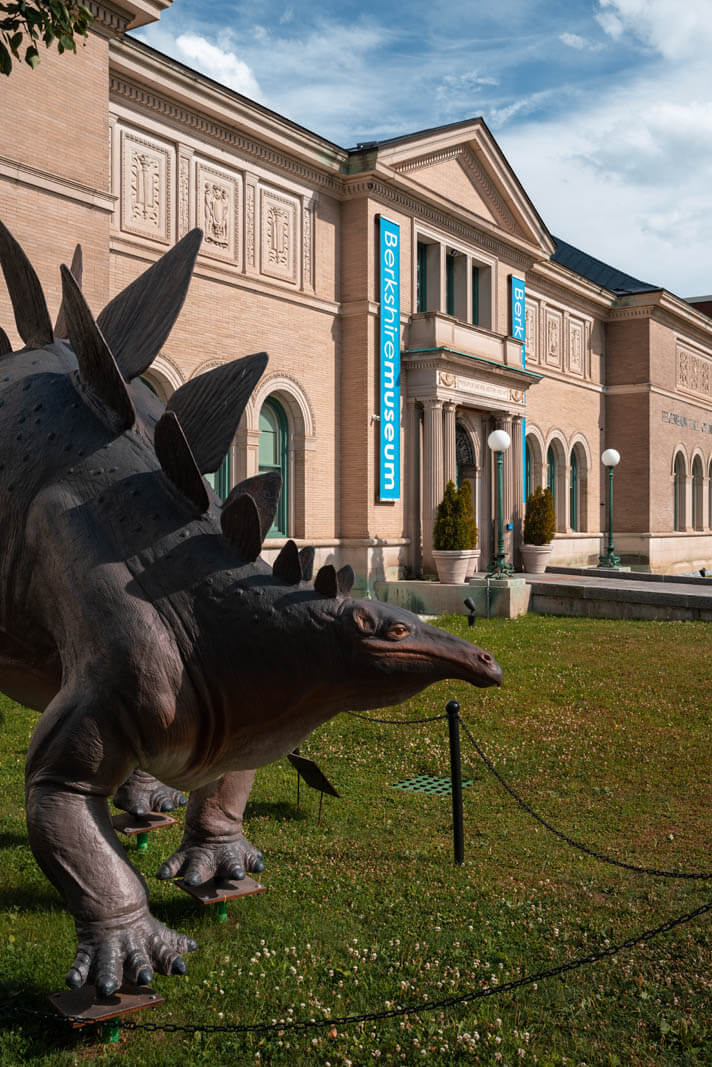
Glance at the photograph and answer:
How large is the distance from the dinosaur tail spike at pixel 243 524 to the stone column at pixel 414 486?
62.4ft

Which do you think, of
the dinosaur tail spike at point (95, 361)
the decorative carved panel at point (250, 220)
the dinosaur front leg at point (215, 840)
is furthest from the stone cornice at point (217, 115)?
the dinosaur front leg at point (215, 840)

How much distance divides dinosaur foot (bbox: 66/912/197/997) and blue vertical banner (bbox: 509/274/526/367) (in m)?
24.8

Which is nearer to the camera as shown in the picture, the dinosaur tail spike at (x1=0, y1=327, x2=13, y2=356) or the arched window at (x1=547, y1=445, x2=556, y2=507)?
the dinosaur tail spike at (x1=0, y1=327, x2=13, y2=356)

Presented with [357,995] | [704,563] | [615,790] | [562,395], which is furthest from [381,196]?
[704,563]

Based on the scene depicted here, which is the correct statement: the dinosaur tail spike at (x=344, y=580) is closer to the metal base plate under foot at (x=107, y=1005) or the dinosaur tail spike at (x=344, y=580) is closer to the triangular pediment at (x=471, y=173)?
the metal base plate under foot at (x=107, y=1005)

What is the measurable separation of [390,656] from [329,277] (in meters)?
18.9

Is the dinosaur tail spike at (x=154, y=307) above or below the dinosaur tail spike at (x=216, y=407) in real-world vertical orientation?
above

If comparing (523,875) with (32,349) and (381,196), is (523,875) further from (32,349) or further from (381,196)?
(381,196)

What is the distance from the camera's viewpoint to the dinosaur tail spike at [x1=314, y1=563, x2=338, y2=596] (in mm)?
3102

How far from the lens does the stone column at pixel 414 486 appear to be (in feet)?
72.8

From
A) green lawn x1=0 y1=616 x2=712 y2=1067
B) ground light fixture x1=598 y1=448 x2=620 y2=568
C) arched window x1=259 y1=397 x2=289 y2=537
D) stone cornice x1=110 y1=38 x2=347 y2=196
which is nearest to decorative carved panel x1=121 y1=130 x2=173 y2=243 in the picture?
stone cornice x1=110 y1=38 x2=347 y2=196

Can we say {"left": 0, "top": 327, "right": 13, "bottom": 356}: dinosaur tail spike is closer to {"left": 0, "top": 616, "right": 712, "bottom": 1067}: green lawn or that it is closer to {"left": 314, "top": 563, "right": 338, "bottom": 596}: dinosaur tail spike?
{"left": 314, "top": 563, "right": 338, "bottom": 596}: dinosaur tail spike

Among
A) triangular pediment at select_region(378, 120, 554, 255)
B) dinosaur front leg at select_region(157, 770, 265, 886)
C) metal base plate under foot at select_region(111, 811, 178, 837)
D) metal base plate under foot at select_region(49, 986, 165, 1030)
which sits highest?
triangular pediment at select_region(378, 120, 554, 255)

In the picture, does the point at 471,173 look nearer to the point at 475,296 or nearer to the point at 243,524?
the point at 475,296
